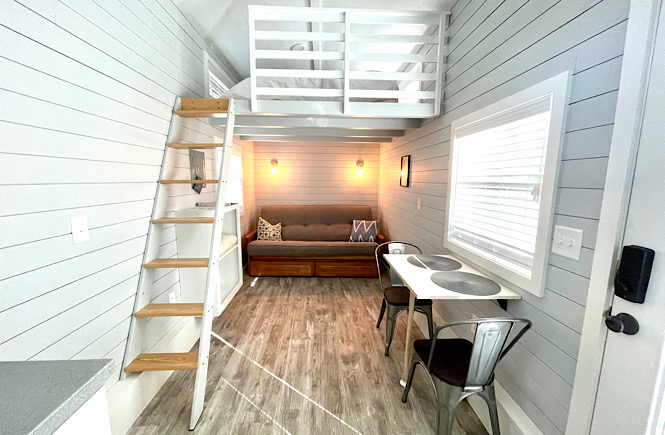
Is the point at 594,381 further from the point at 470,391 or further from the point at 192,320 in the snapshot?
the point at 192,320

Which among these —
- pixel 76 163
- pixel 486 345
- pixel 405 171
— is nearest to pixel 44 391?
pixel 76 163

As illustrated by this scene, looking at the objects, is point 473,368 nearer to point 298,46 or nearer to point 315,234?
point 298,46

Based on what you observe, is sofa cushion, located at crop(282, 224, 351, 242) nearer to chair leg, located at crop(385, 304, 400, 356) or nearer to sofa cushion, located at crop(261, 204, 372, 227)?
sofa cushion, located at crop(261, 204, 372, 227)

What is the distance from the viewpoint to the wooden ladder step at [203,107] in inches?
79.7

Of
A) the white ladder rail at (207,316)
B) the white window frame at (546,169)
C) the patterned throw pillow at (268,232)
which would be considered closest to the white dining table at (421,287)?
the white window frame at (546,169)

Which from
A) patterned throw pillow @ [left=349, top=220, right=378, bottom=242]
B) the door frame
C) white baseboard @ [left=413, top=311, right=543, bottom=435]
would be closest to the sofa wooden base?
patterned throw pillow @ [left=349, top=220, right=378, bottom=242]

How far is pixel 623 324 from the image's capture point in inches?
35.7

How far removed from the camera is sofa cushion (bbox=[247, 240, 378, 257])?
3.94m

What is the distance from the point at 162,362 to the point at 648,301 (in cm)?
241

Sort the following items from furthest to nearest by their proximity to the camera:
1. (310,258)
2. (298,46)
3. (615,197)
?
(310,258) → (298,46) → (615,197)

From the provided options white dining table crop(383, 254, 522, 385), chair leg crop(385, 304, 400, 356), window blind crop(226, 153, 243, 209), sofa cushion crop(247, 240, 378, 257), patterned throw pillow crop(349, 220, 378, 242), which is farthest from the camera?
patterned throw pillow crop(349, 220, 378, 242)

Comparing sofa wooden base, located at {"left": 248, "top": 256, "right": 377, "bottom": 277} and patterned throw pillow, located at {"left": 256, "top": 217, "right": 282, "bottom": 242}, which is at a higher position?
patterned throw pillow, located at {"left": 256, "top": 217, "right": 282, "bottom": 242}

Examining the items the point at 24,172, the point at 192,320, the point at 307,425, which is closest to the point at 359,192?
the point at 192,320

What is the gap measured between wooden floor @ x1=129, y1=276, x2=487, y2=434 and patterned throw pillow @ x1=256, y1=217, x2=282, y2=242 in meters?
1.50
